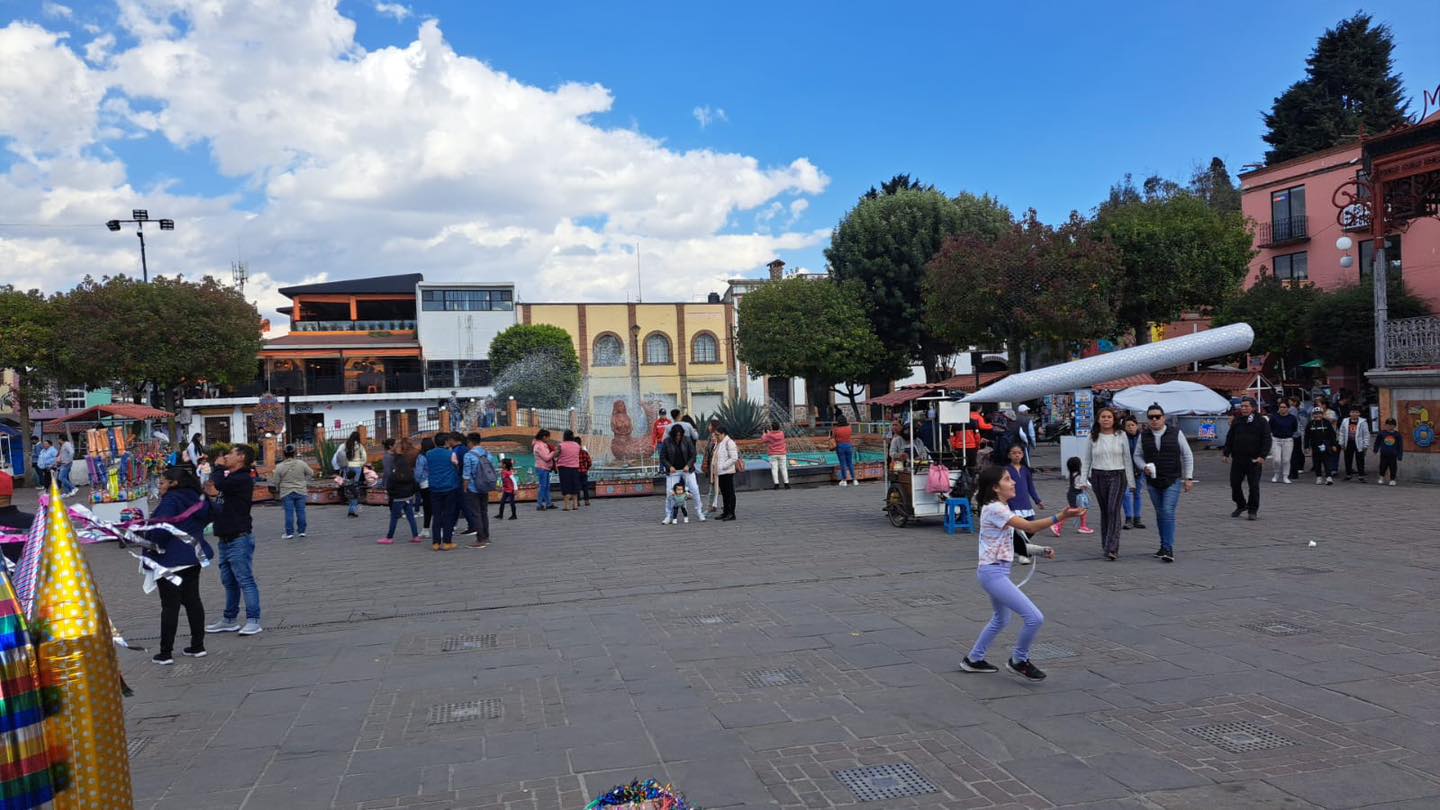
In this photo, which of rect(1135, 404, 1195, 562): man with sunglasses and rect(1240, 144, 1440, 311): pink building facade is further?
rect(1240, 144, 1440, 311): pink building facade

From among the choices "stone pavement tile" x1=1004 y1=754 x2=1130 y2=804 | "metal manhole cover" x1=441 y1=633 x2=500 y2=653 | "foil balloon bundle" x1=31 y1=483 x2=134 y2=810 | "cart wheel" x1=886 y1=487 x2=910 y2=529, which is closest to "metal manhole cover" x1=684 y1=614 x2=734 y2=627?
"metal manhole cover" x1=441 y1=633 x2=500 y2=653

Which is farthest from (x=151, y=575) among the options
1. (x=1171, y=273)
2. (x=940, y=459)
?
(x=1171, y=273)

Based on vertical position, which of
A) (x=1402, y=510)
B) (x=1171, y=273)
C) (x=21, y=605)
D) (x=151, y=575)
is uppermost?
(x=1171, y=273)

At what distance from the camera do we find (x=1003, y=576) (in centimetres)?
579

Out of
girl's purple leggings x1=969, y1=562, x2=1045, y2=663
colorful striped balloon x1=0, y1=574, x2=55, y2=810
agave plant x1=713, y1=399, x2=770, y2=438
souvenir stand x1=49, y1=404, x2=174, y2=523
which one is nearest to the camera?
colorful striped balloon x1=0, y1=574, x2=55, y2=810

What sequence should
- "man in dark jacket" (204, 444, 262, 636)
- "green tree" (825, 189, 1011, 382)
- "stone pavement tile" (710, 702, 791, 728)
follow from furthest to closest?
1. "green tree" (825, 189, 1011, 382)
2. "man in dark jacket" (204, 444, 262, 636)
3. "stone pavement tile" (710, 702, 791, 728)

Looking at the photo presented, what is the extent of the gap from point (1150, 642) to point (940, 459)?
6.36m

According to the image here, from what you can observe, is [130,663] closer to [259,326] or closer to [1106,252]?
[1106,252]

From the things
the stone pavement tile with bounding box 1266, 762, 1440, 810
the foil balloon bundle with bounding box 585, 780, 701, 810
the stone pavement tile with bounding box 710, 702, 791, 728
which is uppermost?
the foil balloon bundle with bounding box 585, 780, 701, 810

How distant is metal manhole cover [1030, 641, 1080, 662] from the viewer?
6.24 m

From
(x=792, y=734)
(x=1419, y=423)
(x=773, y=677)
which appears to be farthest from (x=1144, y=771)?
(x=1419, y=423)

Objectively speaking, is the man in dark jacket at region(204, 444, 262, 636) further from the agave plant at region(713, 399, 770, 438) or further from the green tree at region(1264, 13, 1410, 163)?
the green tree at region(1264, 13, 1410, 163)

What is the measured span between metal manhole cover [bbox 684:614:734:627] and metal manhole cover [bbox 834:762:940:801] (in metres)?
3.17

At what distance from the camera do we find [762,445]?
954 inches
